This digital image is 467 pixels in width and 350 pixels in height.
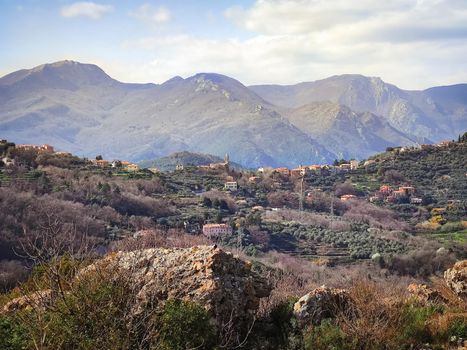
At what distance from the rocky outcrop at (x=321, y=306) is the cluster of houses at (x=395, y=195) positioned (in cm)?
7490

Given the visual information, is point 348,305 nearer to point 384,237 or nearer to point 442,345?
point 442,345

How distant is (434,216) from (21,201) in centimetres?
5116

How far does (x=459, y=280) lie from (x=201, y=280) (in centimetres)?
695

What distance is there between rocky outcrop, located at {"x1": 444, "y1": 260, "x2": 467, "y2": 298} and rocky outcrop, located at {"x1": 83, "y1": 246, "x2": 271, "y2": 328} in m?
5.33

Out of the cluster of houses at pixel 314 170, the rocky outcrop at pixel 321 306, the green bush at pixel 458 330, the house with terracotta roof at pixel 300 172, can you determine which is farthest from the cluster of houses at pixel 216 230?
the house with terracotta roof at pixel 300 172

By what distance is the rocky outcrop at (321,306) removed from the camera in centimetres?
1070

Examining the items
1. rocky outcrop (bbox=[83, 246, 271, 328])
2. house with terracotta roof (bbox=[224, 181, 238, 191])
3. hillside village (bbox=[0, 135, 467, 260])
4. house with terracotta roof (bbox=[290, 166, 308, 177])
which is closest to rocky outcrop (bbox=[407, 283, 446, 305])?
rocky outcrop (bbox=[83, 246, 271, 328])

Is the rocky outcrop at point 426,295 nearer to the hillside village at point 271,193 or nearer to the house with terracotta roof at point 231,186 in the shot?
the hillside village at point 271,193

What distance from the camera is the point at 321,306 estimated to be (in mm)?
10875

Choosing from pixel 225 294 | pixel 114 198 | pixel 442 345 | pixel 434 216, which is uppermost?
pixel 225 294

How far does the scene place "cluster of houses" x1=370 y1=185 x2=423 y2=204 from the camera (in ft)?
274

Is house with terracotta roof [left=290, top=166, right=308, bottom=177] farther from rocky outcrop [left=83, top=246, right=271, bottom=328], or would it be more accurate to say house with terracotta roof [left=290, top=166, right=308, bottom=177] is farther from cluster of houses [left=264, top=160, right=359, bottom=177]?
rocky outcrop [left=83, top=246, right=271, bottom=328]

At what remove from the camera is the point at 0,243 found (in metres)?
38.0

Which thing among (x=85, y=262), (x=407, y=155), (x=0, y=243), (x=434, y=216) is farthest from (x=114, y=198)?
(x=407, y=155)
